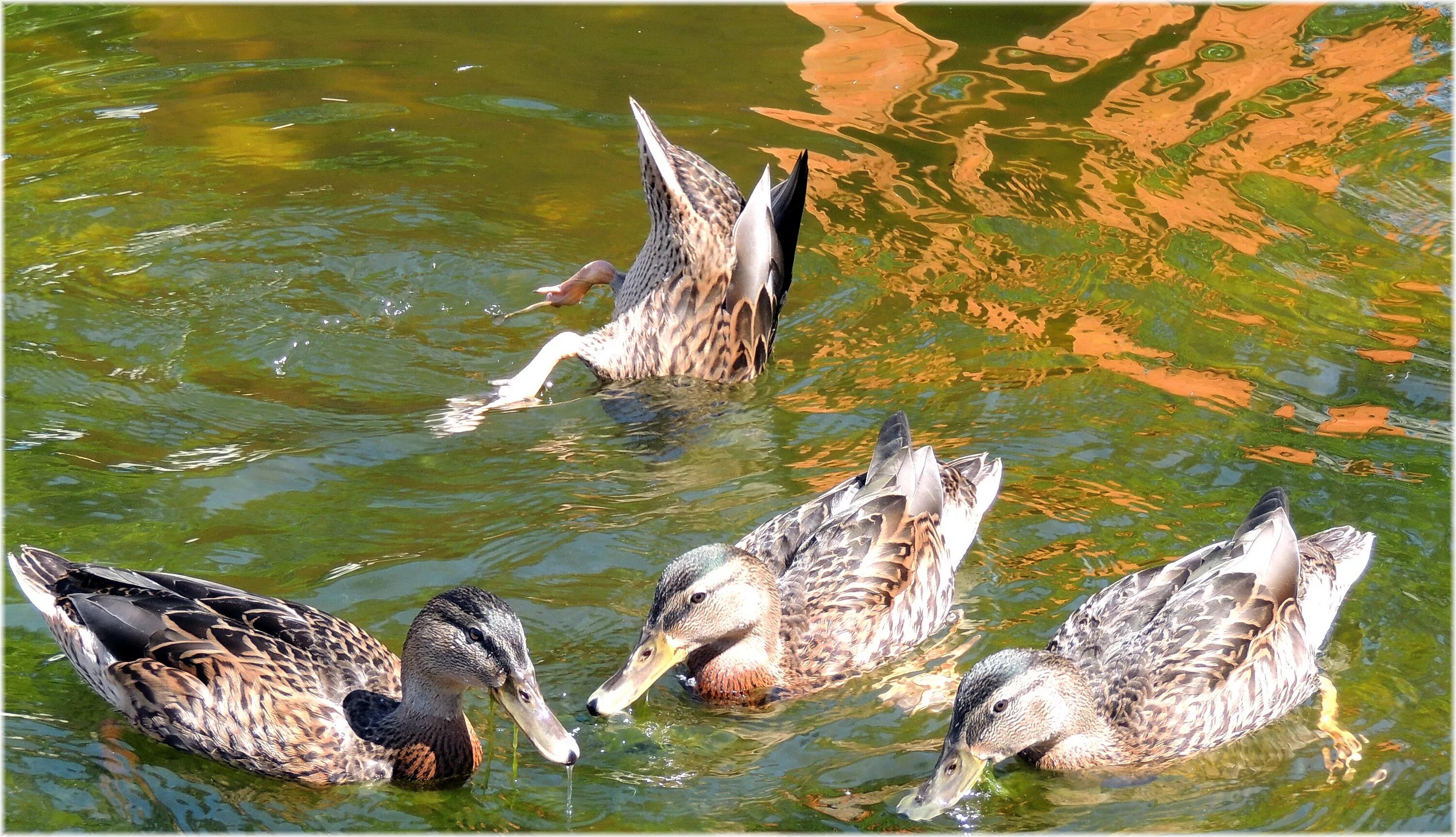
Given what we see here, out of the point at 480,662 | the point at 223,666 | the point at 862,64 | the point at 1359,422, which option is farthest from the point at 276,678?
the point at 862,64

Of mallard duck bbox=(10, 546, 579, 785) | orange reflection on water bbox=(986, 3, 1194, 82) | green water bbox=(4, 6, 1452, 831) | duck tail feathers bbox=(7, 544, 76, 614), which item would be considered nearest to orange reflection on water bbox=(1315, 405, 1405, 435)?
green water bbox=(4, 6, 1452, 831)

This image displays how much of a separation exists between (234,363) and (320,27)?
17.4 feet

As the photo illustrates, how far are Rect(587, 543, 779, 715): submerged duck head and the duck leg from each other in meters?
2.27

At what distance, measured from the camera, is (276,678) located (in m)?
5.71

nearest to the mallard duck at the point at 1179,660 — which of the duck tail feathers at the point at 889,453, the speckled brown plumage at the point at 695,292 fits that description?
the duck tail feathers at the point at 889,453

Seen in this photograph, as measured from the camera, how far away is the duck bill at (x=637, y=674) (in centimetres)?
570

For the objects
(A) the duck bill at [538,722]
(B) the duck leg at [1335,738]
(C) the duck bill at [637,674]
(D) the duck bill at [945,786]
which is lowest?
(B) the duck leg at [1335,738]

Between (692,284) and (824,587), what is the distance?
107 inches

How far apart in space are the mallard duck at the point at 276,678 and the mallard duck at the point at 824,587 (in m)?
0.62

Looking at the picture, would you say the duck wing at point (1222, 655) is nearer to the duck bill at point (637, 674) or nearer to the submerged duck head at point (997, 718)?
the submerged duck head at point (997, 718)

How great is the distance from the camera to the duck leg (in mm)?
5785

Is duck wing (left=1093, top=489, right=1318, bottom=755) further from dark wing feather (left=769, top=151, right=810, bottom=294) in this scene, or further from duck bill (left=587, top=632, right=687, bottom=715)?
dark wing feather (left=769, top=151, right=810, bottom=294)

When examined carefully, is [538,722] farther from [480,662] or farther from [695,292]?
[695,292]

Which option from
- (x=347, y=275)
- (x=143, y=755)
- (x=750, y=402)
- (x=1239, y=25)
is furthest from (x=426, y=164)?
(x=1239, y=25)
